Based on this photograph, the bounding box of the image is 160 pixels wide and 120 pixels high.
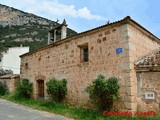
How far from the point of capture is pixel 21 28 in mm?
50094

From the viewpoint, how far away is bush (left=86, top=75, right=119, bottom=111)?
895 centimetres

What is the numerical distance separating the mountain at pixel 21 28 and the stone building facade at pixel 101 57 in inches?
1152

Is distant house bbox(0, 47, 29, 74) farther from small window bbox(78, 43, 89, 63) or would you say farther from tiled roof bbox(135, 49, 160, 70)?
tiled roof bbox(135, 49, 160, 70)

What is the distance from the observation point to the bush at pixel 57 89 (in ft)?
39.1

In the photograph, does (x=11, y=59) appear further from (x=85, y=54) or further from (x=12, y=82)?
(x=85, y=54)

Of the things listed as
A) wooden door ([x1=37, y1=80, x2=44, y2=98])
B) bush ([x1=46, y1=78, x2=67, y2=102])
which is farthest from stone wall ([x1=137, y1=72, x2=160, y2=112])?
wooden door ([x1=37, y1=80, x2=44, y2=98])

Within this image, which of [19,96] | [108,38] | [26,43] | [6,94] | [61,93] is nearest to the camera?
[108,38]

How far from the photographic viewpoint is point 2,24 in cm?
5153

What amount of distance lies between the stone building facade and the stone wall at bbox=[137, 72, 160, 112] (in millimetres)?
178

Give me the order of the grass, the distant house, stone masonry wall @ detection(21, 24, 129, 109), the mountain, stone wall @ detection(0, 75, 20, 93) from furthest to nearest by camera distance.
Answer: the mountain → the distant house → stone wall @ detection(0, 75, 20, 93) → stone masonry wall @ detection(21, 24, 129, 109) → the grass

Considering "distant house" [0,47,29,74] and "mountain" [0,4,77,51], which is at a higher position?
"mountain" [0,4,77,51]

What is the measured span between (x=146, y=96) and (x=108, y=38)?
3.15 metres

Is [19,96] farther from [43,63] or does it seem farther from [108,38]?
[108,38]

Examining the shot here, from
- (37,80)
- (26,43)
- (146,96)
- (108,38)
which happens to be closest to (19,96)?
(37,80)
